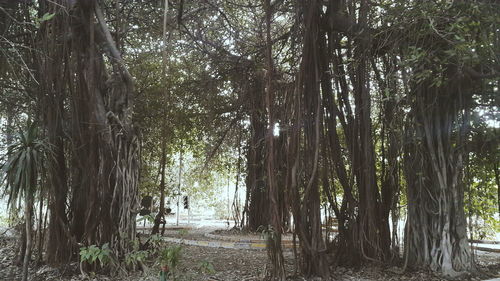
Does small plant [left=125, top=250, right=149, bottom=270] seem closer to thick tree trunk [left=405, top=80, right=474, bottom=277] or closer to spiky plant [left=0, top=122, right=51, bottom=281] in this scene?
spiky plant [left=0, top=122, right=51, bottom=281]

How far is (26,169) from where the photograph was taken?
3922 mm

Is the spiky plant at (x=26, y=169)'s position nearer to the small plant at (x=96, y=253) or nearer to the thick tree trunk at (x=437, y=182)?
the small plant at (x=96, y=253)

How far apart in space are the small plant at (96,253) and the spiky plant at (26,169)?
510mm

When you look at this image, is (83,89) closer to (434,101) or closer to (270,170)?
(270,170)

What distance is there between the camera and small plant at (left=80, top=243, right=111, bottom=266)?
386cm

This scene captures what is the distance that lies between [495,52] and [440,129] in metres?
0.98

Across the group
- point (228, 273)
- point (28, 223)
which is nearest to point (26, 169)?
point (28, 223)

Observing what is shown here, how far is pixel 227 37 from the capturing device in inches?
282

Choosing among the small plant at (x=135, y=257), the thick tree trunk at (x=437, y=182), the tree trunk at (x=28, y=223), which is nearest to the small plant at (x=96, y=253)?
the small plant at (x=135, y=257)

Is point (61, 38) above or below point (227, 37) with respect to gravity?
below

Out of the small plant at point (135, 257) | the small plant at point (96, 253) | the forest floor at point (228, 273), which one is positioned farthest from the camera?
the forest floor at point (228, 273)

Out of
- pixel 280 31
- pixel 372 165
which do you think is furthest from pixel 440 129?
pixel 280 31

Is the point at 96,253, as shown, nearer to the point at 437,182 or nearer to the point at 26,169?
the point at 26,169

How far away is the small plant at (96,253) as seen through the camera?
152 inches
